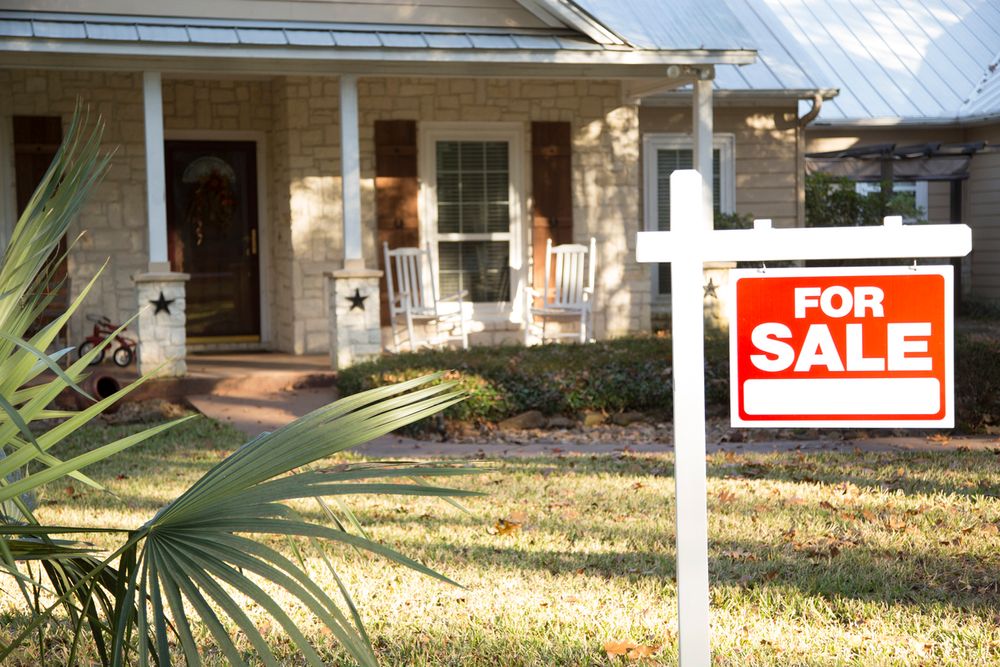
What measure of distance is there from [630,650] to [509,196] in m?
8.92

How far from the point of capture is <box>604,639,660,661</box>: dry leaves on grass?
365 centimetres

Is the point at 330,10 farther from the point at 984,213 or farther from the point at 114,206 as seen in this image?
the point at 984,213

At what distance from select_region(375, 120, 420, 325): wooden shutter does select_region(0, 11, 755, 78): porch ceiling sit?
1313 millimetres

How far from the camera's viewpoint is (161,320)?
9.96 meters

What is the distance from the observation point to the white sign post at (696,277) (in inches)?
89.1

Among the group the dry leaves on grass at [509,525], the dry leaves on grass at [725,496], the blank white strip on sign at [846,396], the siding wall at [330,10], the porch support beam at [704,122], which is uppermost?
the siding wall at [330,10]

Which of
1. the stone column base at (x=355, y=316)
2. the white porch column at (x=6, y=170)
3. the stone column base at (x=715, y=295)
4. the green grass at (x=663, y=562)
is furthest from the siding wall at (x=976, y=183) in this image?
the white porch column at (x=6, y=170)

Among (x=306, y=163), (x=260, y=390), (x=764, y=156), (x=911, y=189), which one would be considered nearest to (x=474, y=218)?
(x=306, y=163)

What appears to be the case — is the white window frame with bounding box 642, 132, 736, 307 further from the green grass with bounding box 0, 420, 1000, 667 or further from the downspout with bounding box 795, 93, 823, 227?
the green grass with bounding box 0, 420, 1000, 667

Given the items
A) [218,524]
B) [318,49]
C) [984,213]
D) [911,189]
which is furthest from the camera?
[911,189]

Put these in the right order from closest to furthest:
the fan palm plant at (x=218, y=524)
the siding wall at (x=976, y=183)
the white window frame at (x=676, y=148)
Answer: the fan palm plant at (x=218, y=524), the white window frame at (x=676, y=148), the siding wall at (x=976, y=183)

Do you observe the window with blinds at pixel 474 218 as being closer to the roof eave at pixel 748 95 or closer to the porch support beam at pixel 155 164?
the roof eave at pixel 748 95

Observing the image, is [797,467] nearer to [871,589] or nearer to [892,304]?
[871,589]

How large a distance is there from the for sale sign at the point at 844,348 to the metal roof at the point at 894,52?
1275cm
